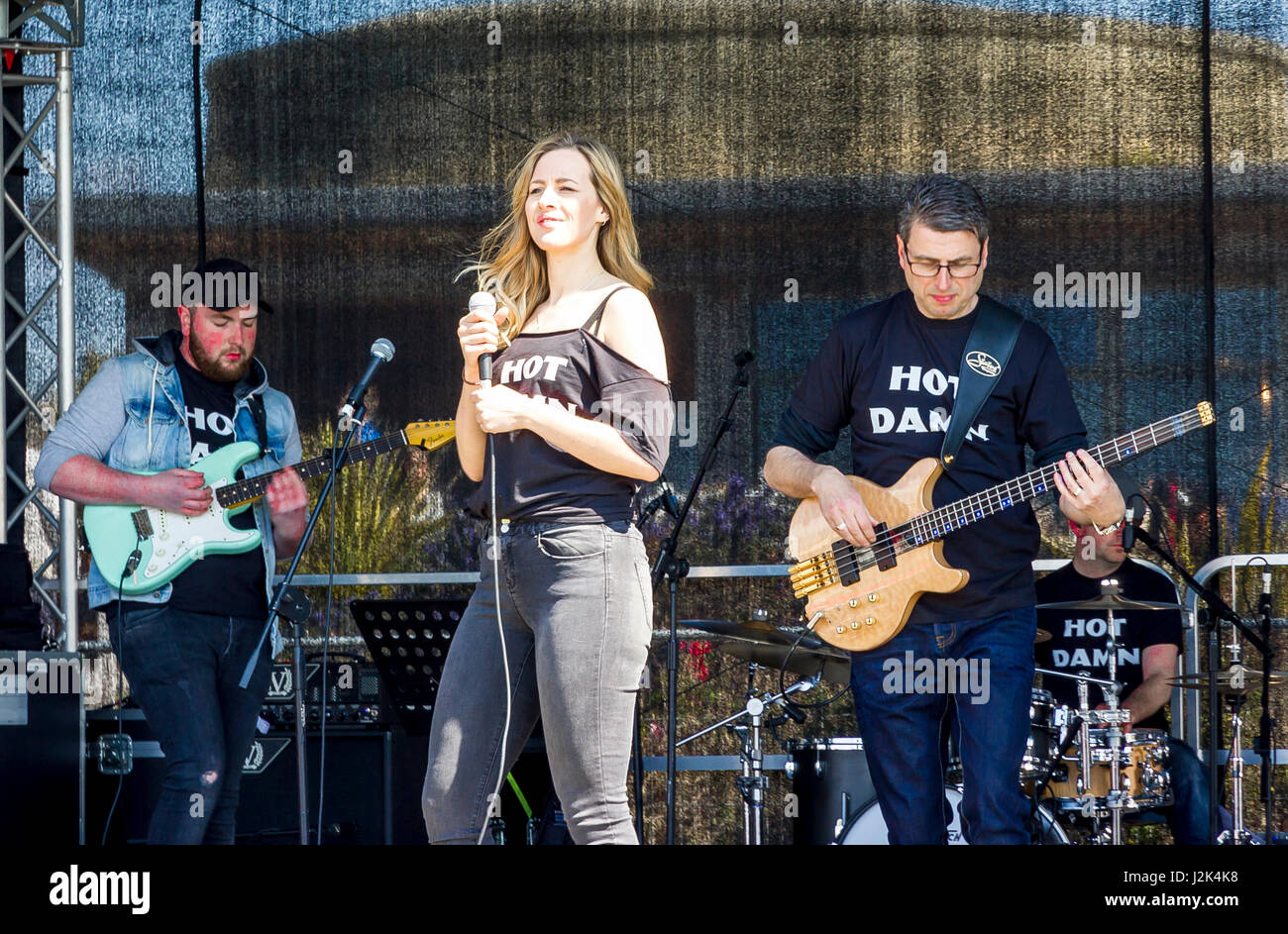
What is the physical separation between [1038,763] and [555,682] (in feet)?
8.91

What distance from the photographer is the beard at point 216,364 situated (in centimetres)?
545

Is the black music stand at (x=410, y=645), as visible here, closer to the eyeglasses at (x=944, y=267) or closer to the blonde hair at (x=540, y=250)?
the blonde hair at (x=540, y=250)

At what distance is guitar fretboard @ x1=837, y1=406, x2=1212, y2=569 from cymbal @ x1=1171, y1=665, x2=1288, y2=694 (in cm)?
131

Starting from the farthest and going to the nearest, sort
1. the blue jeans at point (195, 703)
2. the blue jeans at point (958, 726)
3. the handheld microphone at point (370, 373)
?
the blue jeans at point (195, 703) → the handheld microphone at point (370, 373) → the blue jeans at point (958, 726)

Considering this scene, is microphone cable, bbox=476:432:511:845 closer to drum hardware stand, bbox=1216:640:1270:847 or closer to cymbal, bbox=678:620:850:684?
cymbal, bbox=678:620:850:684

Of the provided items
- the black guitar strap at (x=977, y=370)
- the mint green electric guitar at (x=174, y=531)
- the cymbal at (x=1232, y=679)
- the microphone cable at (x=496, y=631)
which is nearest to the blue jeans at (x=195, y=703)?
the mint green electric guitar at (x=174, y=531)

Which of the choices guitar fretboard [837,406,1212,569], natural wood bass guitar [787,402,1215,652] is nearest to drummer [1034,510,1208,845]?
guitar fretboard [837,406,1212,569]

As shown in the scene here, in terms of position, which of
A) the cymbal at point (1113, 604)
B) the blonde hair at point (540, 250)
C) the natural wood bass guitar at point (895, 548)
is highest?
the blonde hair at point (540, 250)

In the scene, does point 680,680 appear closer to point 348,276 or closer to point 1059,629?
point 1059,629

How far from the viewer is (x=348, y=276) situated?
21.0ft

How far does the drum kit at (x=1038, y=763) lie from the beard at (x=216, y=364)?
186cm

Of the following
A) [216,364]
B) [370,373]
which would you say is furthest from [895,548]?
[216,364]

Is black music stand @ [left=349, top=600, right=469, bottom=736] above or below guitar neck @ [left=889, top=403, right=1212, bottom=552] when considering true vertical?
below

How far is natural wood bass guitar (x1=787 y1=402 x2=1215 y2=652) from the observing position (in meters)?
4.11
